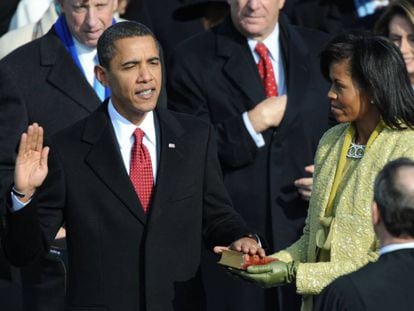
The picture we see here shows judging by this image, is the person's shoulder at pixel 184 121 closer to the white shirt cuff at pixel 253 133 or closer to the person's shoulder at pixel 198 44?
the white shirt cuff at pixel 253 133

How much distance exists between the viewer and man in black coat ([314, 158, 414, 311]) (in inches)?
186

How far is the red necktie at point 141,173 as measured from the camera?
624 centimetres

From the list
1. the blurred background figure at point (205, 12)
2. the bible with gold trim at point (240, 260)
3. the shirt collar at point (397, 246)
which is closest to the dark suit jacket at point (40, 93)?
the bible with gold trim at point (240, 260)

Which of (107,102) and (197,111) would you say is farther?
(197,111)

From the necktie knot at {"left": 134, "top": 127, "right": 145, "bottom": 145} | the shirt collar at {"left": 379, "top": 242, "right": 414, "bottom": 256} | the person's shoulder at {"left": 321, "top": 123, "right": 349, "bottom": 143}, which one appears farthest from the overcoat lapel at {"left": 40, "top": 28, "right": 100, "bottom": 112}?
the shirt collar at {"left": 379, "top": 242, "right": 414, "bottom": 256}

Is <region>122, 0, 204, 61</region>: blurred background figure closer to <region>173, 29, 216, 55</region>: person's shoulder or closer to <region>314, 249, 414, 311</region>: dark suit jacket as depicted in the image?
<region>173, 29, 216, 55</region>: person's shoulder

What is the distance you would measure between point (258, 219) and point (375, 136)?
1969 mm

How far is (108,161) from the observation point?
6.22 m

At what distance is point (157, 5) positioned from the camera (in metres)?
9.47

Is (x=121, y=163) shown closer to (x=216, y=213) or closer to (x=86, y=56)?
(x=216, y=213)

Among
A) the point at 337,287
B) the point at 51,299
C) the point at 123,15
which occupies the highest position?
the point at 123,15

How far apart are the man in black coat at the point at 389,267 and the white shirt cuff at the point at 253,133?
2809 mm

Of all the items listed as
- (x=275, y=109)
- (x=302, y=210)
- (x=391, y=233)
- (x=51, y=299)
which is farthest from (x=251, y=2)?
(x=391, y=233)

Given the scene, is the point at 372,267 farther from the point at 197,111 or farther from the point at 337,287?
the point at 197,111
